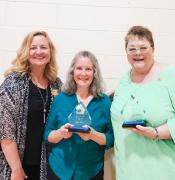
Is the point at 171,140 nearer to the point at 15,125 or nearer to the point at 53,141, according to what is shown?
the point at 53,141

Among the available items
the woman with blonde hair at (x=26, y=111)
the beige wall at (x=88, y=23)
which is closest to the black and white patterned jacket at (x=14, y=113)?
the woman with blonde hair at (x=26, y=111)

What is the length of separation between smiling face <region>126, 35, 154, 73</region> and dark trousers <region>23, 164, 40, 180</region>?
2.72 feet

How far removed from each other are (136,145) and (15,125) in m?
0.69

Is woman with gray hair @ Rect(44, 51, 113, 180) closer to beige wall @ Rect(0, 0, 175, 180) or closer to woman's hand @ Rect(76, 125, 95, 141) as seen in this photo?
woman's hand @ Rect(76, 125, 95, 141)

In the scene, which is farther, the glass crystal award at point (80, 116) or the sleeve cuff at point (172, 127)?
the glass crystal award at point (80, 116)

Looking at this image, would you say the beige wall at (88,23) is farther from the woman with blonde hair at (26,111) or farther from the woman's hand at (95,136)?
the woman's hand at (95,136)

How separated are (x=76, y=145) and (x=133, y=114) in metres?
0.37

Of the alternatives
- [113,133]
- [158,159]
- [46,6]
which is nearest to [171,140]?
[158,159]

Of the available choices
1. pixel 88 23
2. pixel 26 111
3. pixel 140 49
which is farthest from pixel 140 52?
pixel 26 111

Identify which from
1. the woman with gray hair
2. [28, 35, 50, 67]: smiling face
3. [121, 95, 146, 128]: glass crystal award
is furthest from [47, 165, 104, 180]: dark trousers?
[28, 35, 50, 67]: smiling face

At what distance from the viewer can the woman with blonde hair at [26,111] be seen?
1.82 metres

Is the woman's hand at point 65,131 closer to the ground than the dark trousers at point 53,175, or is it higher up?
higher up

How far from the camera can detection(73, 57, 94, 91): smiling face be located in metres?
1.84

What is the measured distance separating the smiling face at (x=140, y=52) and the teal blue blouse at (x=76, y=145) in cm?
31
